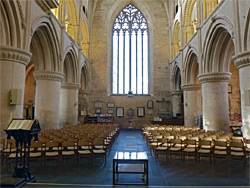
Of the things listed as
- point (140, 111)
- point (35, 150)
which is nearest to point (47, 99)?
point (35, 150)

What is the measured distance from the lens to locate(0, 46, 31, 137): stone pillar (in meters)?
7.70

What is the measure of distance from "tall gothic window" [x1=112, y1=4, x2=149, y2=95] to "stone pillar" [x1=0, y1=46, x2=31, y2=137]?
53.8ft

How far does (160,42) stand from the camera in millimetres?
23781

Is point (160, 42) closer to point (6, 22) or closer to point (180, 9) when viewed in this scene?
point (180, 9)

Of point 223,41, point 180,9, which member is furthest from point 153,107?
point 223,41

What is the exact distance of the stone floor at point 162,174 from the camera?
4371 millimetres

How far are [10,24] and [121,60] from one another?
56.9 feet

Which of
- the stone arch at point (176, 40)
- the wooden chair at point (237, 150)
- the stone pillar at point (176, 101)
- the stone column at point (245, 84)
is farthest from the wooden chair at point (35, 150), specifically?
the stone arch at point (176, 40)

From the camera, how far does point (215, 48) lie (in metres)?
12.5

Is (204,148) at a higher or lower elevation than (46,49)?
lower

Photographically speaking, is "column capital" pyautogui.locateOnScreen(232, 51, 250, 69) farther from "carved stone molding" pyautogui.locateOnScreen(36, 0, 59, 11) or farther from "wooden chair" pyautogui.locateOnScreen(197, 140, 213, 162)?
"carved stone molding" pyautogui.locateOnScreen(36, 0, 59, 11)

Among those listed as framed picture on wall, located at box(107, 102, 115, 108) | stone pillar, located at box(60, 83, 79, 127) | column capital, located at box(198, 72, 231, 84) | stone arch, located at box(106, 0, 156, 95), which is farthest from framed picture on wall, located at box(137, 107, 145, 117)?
column capital, located at box(198, 72, 231, 84)

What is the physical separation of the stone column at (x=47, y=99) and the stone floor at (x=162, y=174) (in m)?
6.32

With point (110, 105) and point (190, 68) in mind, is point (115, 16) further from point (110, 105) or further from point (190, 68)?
point (190, 68)
